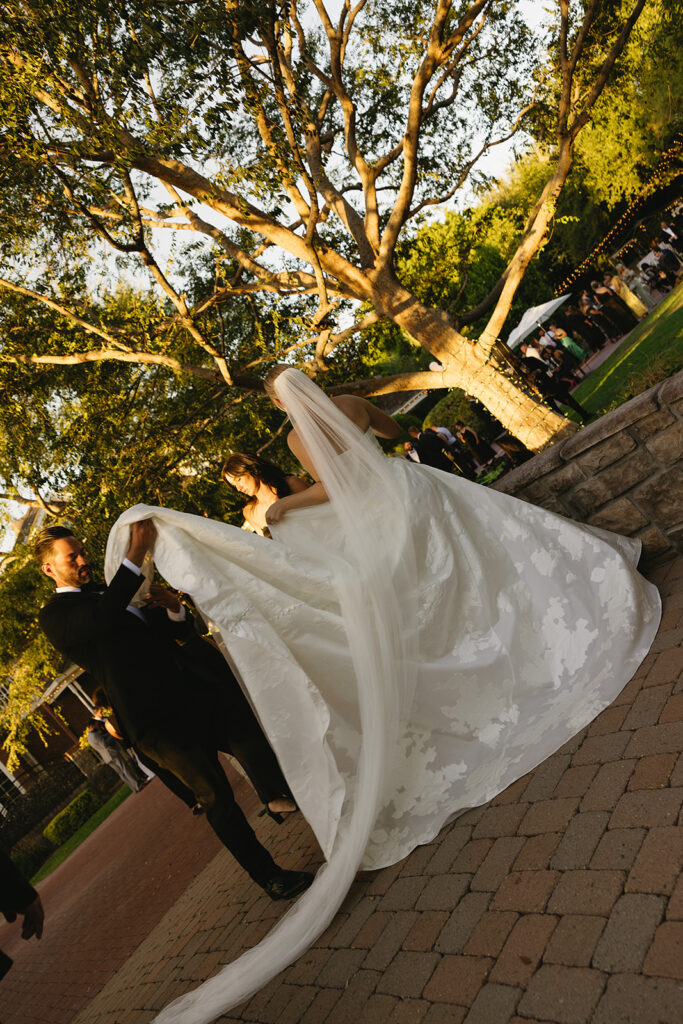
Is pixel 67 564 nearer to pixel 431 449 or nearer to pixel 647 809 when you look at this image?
pixel 647 809

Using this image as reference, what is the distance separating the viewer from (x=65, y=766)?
71.7 ft

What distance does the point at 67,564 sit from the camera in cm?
411

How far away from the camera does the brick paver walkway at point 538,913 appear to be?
2207 mm

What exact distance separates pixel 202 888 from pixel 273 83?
8.59m

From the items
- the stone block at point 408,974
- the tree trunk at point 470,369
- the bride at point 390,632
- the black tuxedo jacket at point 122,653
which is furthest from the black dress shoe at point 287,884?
the tree trunk at point 470,369

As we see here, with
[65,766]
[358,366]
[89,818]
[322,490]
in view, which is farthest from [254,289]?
[65,766]

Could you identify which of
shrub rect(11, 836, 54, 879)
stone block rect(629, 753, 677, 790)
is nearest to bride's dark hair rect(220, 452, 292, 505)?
stone block rect(629, 753, 677, 790)

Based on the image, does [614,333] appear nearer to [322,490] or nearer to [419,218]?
[419,218]

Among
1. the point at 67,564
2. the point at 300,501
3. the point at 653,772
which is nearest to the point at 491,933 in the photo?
the point at 653,772

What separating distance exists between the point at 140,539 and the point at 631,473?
328 cm

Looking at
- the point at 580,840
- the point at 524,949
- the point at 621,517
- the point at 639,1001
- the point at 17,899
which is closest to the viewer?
the point at 639,1001

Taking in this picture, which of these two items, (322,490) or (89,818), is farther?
(89,818)

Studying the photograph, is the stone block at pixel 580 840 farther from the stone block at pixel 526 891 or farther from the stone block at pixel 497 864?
the stone block at pixel 497 864

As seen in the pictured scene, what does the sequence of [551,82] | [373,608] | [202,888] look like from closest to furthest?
[373,608], [202,888], [551,82]
